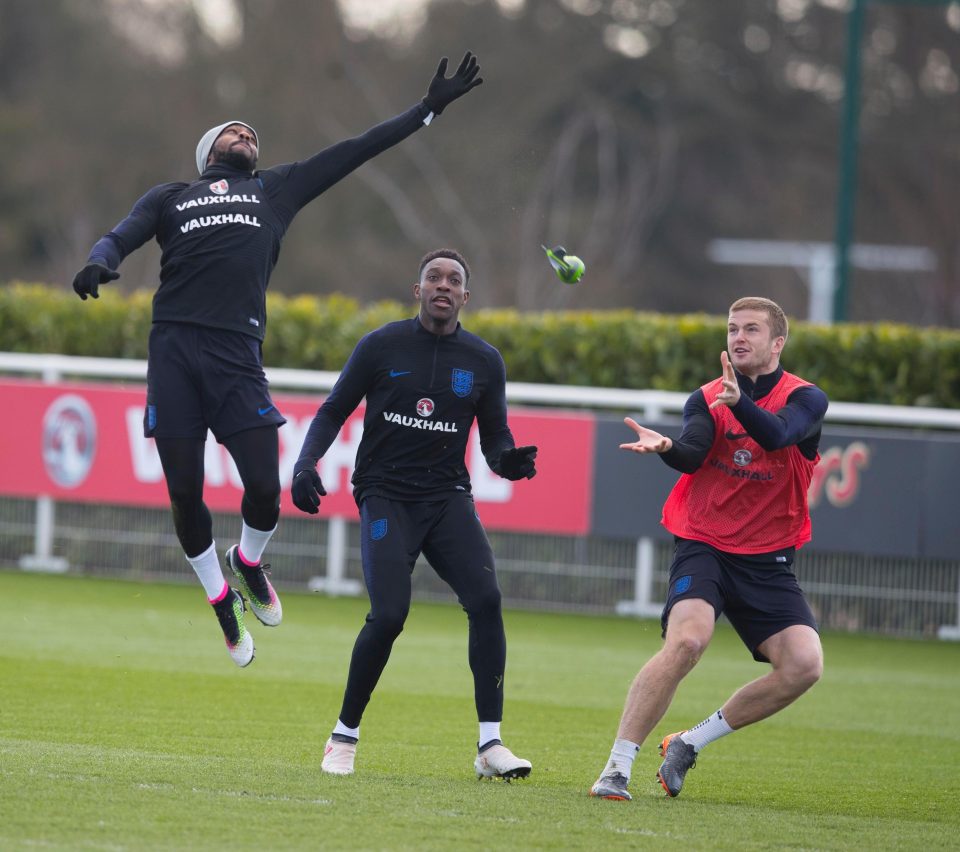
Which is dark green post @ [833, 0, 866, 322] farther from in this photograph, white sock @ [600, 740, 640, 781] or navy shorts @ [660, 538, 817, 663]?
white sock @ [600, 740, 640, 781]

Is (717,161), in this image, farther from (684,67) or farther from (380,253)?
(380,253)

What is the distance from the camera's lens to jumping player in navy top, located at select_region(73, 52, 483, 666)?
7.43 m

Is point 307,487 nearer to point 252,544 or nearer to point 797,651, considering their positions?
point 252,544

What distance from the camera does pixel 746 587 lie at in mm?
6867

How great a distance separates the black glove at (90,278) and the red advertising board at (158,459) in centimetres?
663

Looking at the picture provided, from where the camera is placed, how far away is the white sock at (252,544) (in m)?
7.96

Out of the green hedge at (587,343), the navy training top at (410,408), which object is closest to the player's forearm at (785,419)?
the navy training top at (410,408)

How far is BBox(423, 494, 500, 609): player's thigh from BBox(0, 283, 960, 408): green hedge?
24.6 ft

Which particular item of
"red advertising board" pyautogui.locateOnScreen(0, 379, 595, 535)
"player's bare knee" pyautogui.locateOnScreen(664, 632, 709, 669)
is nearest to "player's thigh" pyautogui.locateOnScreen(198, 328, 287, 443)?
"player's bare knee" pyautogui.locateOnScreen(664, 632, 709, 669)

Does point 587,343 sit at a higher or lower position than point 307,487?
higher

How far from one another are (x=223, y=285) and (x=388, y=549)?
147 centimetres

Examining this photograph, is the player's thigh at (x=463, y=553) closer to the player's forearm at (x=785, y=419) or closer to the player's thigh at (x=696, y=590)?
the player's thigh at (x=696, y=590)

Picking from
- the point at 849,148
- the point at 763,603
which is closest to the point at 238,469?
the point at 763,603

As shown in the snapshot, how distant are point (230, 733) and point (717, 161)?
35.8 m
